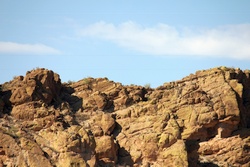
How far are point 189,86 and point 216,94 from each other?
8.24ft

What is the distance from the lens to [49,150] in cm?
6066

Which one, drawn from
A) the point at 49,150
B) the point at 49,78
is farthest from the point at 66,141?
the point at 49,78

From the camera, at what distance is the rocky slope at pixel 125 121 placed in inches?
2409

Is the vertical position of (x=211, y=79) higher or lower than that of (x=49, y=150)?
higher

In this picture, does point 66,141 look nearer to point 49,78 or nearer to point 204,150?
point 49,78

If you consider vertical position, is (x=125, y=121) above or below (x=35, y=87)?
below

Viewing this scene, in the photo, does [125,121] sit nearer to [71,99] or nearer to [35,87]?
[71,99]

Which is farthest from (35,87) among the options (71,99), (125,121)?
(125,121)

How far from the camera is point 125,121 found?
70.6 meters

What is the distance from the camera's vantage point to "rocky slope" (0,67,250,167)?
61188mm

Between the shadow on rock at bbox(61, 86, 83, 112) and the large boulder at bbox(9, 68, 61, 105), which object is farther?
the shadow on rock at bbox(61, 86, 83, 112)

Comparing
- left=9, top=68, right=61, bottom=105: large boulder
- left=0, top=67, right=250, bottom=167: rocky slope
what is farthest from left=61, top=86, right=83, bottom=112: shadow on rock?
left=9, top=68, right=61, bottom=105: large boulder

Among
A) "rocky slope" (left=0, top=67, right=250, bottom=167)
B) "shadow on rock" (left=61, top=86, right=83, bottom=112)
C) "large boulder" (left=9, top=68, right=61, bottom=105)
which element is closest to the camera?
"rocky slope" (left=0, top=67, right=250, bottom=167)

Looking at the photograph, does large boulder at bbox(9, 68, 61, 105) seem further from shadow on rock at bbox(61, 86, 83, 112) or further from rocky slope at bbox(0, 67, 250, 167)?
shadow on rock at bbox(61, 86, 83, 112)
